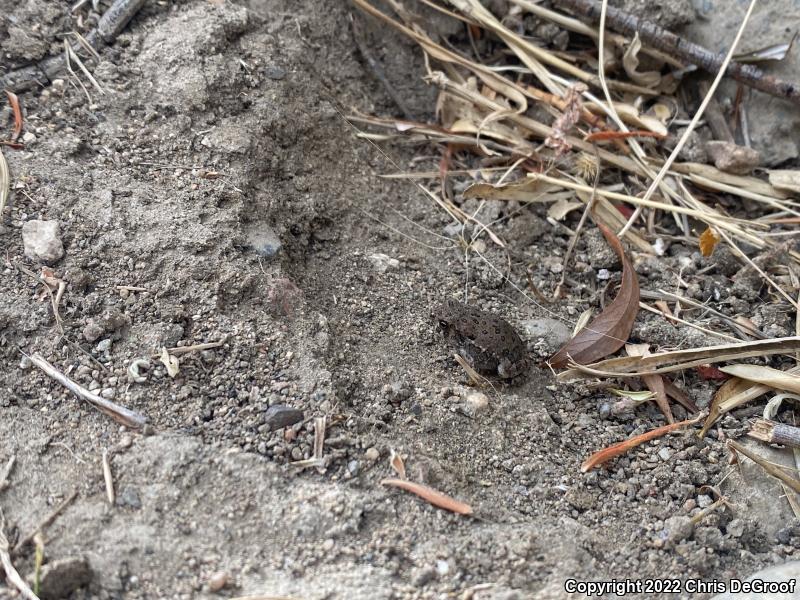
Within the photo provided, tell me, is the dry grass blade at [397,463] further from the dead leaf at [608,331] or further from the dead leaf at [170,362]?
the dead leaf at [608,331]

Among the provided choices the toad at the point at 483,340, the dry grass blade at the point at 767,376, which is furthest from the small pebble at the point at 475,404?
the dry grass blade at the point at 767,376

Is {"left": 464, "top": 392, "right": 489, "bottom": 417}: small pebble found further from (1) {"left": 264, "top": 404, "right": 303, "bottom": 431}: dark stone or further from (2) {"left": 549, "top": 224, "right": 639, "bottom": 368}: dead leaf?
(1) {"left": 264, "top": 404, "right": 303, "bottom": 431}: dark stone

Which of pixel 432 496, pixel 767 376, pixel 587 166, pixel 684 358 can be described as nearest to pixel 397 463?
pixel 432 496

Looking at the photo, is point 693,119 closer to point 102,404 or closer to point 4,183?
point 102,404

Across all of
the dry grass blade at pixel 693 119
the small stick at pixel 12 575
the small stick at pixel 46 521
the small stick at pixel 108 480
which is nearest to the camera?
the small stick at pixel 12 575

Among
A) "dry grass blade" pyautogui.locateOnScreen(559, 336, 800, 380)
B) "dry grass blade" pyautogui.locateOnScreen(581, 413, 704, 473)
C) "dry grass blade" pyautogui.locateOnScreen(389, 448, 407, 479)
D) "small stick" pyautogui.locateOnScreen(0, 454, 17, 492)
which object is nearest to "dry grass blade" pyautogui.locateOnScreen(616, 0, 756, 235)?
"dry grass blade" pyautogui.locateOnScreen(559, 336, 800, 380)

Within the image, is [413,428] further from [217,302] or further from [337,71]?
[337,71]
